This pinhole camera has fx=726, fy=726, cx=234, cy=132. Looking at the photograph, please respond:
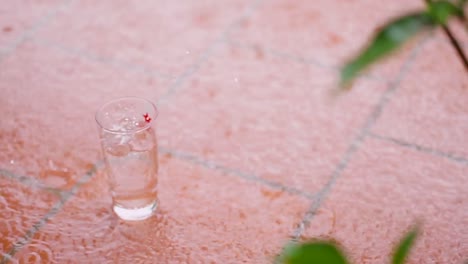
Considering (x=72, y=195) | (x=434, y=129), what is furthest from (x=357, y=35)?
(x=72, y=195)

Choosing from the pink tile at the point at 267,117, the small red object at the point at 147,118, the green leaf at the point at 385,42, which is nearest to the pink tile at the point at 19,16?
the pink tile at the point at 267,117

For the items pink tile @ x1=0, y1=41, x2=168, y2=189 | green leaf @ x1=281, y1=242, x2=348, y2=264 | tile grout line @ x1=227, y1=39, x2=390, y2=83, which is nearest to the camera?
green leaf @ x1=281, y1=242, x2=348, y2=264

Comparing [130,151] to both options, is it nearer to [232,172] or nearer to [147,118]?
→ [147,118]

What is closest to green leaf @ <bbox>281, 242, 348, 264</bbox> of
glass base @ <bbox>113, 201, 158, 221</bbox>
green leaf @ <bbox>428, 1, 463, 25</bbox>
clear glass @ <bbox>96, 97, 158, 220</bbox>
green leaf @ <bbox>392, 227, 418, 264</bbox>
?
green leaf @ <bbox>392, 227, 418, 264</bbox>

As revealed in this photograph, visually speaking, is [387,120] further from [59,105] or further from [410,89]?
[59,105]

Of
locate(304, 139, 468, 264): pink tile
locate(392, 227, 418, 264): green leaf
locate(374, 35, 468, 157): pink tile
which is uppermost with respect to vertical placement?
locate(392, 227, 418, 264): green leaf

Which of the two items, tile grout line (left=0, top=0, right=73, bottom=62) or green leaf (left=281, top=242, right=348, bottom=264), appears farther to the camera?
tile grout line (left=0, top=0, right=73, bottom=62)

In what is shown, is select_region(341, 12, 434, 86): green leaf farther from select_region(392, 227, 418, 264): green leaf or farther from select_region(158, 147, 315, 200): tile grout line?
select_region(158, 147, 315, 200): tile grout line
